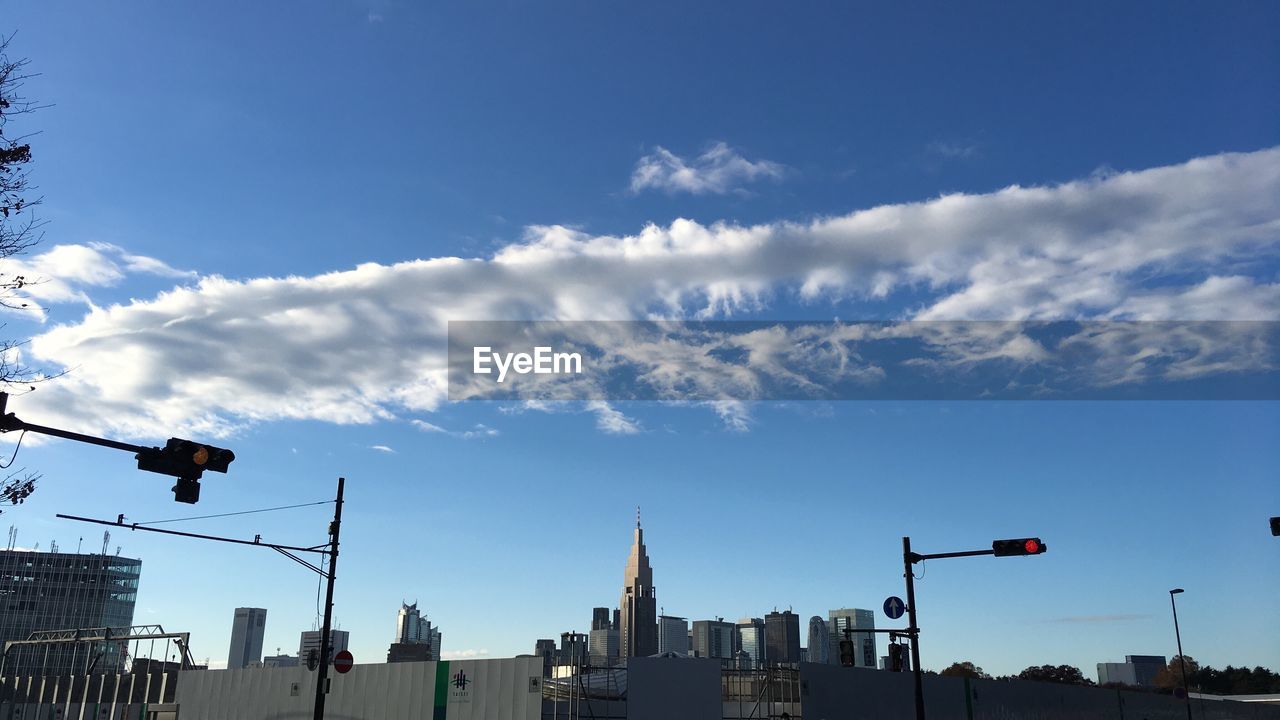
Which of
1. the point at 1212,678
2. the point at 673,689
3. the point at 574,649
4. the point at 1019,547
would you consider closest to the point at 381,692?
the point at 574,649

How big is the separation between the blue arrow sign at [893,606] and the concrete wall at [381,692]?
11.8 metres

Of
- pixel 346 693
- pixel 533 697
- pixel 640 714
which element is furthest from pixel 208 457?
pixel 346 693

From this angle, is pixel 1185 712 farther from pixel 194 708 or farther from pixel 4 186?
pixel 4 186

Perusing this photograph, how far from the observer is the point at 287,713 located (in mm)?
39875

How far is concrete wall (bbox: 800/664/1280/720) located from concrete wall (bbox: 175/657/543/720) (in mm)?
11108

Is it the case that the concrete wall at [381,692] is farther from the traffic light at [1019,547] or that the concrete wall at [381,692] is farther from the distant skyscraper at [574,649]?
the traffic light at [1019,547]

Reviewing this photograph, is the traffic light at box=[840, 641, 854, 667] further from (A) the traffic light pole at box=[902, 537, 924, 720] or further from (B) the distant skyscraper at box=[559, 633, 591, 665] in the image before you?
(B) the distant skyscraper at box=[559, 633, 591, 665]

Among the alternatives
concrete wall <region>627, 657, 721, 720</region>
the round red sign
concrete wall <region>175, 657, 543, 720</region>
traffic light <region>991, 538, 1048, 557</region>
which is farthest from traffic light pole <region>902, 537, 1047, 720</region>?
the round red sign

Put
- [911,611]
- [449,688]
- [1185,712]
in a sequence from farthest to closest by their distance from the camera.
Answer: [1185,712] < [449,688] < [911,611]

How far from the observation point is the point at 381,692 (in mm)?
36938

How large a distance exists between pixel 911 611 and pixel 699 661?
8.33 m

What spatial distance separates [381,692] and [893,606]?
64.7ft

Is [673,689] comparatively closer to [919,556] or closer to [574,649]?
[574,649]

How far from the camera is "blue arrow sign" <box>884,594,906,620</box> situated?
31.0 meters
